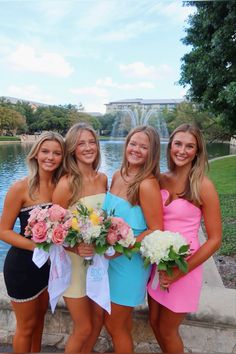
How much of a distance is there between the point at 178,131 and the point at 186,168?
0.92 feet

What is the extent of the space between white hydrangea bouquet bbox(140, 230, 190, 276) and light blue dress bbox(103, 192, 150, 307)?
231mm

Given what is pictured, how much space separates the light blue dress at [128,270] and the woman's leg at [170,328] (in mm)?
241

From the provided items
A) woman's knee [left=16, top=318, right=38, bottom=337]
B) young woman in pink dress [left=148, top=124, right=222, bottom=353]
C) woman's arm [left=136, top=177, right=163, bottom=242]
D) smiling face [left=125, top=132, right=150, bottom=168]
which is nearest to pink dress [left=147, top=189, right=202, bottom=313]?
young woman in pink dress [left=148, top=124, right=222, bottom=353]

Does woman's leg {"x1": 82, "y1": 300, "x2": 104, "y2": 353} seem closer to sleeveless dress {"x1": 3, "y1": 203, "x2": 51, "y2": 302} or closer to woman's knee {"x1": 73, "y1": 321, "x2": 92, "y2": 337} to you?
woman's knee {"x1": 73, "y1": 321, "x2": 92, "y2": 337}

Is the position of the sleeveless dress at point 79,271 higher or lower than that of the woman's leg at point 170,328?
higher

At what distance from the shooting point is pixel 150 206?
229 centimetres

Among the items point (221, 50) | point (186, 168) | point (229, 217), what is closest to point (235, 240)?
point (229, 217)

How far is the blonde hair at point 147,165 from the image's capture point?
2.36 metres

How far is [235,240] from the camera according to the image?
6488 mm

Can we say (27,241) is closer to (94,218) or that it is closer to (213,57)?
(94,218)

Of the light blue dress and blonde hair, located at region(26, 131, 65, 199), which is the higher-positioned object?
blonde hair, located at region(26, 131, 65, 199)

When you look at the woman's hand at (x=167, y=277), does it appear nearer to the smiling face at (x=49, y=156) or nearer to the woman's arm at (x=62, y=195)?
the woman's arm at (x=62, y=195)

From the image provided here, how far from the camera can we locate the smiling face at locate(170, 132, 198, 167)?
8.02ft

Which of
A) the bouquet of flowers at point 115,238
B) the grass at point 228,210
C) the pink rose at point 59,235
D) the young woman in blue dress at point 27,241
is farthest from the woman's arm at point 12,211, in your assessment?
the grass at point 228,210
